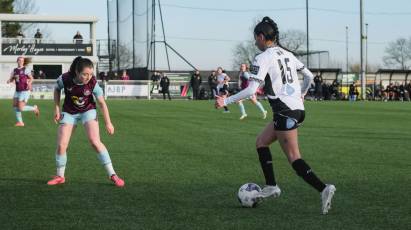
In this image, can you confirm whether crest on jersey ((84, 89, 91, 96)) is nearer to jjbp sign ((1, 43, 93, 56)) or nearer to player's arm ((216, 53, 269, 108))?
player's arm ((216, 53, 269, 108))

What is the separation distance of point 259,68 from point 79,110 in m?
2.94

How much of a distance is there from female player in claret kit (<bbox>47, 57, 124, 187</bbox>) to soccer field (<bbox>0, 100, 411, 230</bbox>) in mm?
322

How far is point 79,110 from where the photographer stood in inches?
361

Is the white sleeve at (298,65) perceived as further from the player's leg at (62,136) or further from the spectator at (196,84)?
the spectator at (196,84)

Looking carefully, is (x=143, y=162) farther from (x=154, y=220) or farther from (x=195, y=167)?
(x=154, y=220)

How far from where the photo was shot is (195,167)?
1107 cm

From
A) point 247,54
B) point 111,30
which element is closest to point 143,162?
point 111,30

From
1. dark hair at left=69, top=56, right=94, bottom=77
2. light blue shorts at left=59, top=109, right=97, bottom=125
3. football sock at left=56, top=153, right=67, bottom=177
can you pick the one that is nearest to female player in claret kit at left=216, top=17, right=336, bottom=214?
dark hair at left=69, top=56, right=94, bottom=77

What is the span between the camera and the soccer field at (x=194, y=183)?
22.3 ft

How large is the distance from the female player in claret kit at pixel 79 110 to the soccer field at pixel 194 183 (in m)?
0.32

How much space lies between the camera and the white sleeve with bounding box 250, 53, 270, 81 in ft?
A: 23.4

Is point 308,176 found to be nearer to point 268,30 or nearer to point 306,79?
point 306,79

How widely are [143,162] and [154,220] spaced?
200 inches

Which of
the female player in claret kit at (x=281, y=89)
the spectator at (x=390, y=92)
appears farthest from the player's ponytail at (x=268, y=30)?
the spectator at (x=390, y=92)
